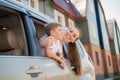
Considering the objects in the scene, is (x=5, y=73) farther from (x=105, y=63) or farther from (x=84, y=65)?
(x=105, y=63)

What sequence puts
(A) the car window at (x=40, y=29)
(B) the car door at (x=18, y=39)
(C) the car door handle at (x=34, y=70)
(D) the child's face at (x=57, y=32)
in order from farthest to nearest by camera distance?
(D) the child's face at (x=57, y=32) < (A) the car window at (x=40, y=29) < (B) the car door at (x=18, y=39) < (C) the car door handle at (x=34, y=70)

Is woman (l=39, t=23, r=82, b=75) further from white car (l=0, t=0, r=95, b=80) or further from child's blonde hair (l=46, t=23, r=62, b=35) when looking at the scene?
white car (l=0, t=0, r=95, b=80)

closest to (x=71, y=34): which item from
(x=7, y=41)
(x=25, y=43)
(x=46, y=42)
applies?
(x=46, y=42)

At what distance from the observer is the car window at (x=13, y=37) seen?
3.09m

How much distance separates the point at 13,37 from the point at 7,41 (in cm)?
7

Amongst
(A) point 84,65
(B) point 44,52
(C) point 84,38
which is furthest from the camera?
(C) point 84,38

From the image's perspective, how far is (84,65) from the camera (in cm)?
434

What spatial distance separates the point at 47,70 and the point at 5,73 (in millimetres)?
763

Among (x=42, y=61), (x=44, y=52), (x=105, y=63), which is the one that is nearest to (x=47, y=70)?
(x=42, y=61)

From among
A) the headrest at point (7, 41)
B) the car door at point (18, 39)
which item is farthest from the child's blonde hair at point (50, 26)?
the headrest at point (7, 41)

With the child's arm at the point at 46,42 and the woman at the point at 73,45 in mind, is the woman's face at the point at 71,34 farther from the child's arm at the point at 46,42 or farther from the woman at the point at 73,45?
the child's arm at the point at 46,42

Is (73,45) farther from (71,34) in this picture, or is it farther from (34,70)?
(34,70)

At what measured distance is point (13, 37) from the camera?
312 centimetres

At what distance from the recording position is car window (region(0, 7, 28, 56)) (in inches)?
122
